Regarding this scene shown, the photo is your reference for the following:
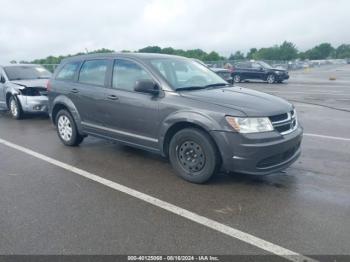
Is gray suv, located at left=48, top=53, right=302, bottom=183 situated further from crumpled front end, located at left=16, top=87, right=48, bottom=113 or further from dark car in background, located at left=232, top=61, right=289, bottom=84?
dark car in background, located at left=232, top=61, right=289, bottom=84

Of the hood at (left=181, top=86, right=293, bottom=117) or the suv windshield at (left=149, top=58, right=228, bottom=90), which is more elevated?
the suv windshield at (left=149, top=58, right=228, bottom=90)

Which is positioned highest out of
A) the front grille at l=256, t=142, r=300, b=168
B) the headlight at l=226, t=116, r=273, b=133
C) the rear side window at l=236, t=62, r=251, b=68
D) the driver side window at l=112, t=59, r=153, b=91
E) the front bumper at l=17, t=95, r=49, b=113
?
the driver side window at l=112, t=59, r=153, b=91

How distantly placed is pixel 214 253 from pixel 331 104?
421 inches

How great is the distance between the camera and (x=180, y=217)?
384cm

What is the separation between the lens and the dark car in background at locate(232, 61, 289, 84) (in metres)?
22.9

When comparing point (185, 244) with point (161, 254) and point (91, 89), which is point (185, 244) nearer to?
point (161, 254)

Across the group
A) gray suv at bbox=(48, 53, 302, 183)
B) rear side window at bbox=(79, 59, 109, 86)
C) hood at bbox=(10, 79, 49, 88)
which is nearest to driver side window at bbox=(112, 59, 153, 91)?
gray suv at bbox=(48, 53, 302, 183)

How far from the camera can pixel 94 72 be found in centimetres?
615

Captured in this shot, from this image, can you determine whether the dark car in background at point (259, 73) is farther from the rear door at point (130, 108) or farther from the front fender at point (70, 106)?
the rear door at point (130, 108)

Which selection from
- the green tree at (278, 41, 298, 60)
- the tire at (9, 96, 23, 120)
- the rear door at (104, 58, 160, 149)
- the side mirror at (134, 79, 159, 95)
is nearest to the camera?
the side mirror at (134, 79, 159, 95)

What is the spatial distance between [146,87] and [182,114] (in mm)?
682

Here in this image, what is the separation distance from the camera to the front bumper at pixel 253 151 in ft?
14.1

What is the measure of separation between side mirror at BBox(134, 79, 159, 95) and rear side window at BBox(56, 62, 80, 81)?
6.86 ft

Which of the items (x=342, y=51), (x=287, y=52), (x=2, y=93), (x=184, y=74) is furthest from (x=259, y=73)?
(x=342, y=51)
